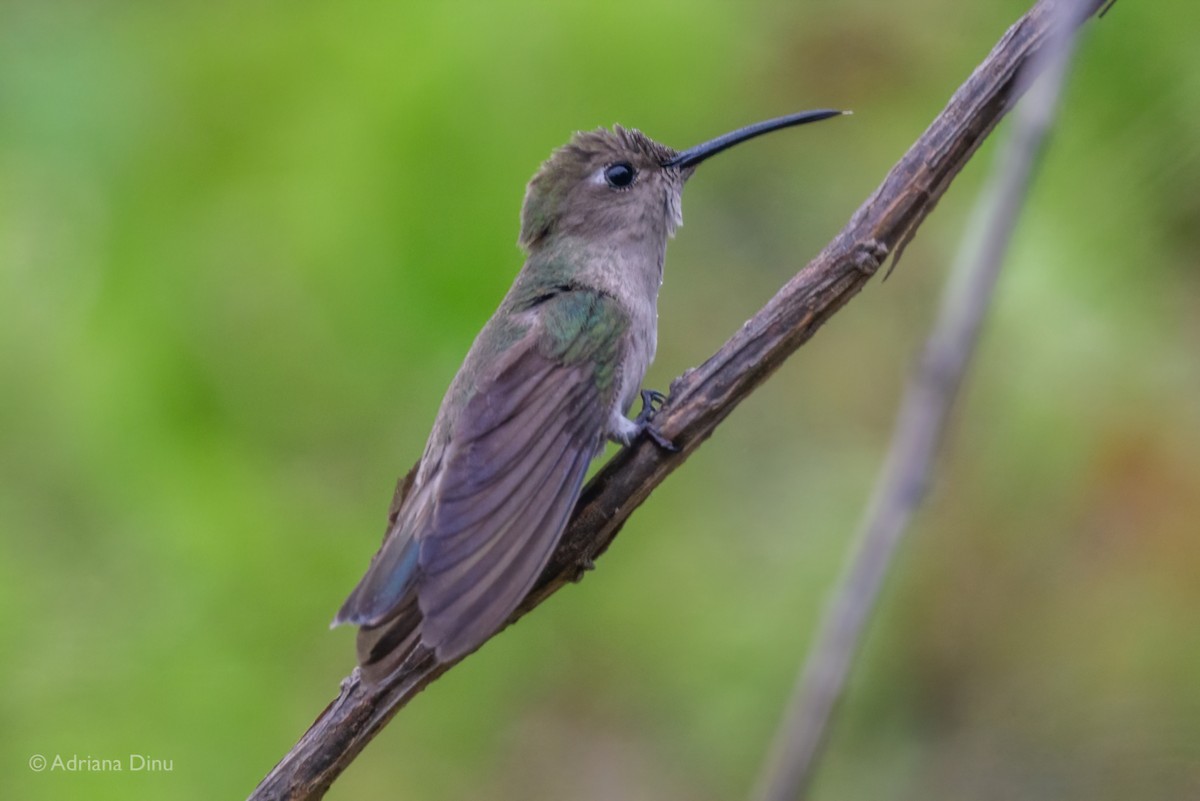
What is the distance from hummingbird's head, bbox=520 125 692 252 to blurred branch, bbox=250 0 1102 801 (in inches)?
64.0

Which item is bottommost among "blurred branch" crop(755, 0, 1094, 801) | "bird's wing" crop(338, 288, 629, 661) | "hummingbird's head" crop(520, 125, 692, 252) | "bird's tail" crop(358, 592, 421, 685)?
"blurred branch" crop(755, 0, 1094, 801)

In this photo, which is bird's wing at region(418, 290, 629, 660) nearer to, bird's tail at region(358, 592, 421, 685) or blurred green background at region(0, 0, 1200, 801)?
bird's tail at region(358, 592, 421, 685)

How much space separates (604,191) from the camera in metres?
4.99

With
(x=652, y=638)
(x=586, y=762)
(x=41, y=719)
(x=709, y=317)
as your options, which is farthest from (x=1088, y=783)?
(x=41, y=719)

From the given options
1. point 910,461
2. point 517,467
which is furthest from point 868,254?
point 910,461

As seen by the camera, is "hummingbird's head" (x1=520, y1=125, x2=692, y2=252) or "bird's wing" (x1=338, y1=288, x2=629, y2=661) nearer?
"bird's wing" (x1=338, y1=288, x2=629, y2=661)

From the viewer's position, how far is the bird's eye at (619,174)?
4.96m

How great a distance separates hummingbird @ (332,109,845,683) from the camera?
3.38m

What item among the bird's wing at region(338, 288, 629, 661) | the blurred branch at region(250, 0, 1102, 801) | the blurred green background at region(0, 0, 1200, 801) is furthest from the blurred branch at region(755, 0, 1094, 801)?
the blurred green background at region(0, 0, 1200, 801)

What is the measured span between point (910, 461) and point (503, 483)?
8.15ft

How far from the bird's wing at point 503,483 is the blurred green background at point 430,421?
1.62 feet

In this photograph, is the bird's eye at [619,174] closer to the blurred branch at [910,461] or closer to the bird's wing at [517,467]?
the bird's wing at [517,467]

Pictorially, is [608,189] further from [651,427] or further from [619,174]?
[651,427]

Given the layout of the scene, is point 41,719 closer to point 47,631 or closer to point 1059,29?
point 47,631
